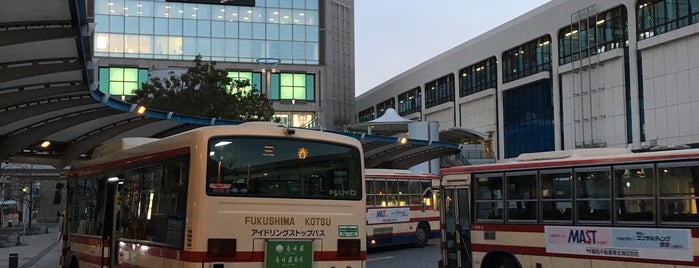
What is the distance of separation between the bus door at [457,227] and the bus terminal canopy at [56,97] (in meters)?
7.77

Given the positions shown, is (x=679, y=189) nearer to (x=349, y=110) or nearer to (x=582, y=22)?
(x=582, y=22)

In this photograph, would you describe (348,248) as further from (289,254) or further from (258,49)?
(258,49)

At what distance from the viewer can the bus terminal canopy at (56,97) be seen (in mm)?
10586

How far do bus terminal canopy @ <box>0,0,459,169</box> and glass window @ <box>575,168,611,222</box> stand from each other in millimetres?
8595

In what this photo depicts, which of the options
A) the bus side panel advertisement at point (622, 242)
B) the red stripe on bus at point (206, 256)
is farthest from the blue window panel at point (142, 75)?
Result: the bus side panel advertisement at point (622, 242)

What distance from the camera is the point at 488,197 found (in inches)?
517

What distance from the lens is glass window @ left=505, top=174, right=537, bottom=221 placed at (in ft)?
39.9

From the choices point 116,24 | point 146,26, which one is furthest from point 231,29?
point 116,24

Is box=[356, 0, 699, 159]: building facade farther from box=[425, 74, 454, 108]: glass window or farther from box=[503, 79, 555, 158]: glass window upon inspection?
box=[425, 74, 454, 108]: glass window

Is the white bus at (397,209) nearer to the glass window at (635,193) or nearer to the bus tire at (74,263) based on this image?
the bus tire at (74,263)

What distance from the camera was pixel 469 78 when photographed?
62250mm

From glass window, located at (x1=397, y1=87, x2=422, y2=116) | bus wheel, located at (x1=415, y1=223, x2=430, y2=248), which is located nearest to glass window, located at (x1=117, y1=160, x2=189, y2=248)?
bus wheel, located at (x1=415, y1=223, x2=430, y2=248)

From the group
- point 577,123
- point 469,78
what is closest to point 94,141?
point 577,123

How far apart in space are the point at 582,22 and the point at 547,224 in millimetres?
36962
